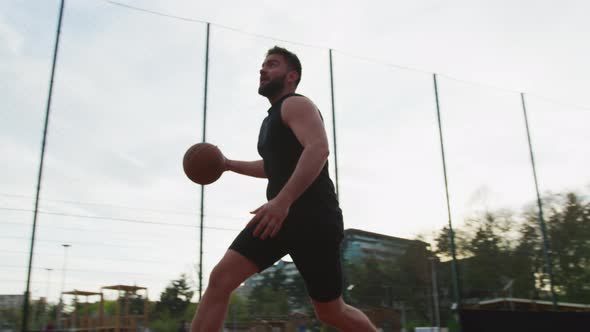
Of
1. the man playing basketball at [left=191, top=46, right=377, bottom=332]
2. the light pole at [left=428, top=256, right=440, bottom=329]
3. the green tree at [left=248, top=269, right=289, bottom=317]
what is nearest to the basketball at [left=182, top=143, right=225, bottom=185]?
the man playing basketball at [left=191, top=46, right=377, bottom=332]

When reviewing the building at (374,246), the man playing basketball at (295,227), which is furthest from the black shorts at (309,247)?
the building at (374,246)

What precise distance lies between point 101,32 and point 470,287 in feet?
22.7

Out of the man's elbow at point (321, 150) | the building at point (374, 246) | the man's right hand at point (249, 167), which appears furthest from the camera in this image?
the building at point (374, 246)

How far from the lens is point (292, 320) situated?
7371 millimetres

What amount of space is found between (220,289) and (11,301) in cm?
408

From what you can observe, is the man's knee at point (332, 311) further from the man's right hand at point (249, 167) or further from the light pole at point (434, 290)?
the light pole at point (434, 290)

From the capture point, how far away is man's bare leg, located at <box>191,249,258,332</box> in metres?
1.88

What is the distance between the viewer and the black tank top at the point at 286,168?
205 cm

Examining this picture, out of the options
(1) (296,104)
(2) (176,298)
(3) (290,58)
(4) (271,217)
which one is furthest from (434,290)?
(4) (271,217)

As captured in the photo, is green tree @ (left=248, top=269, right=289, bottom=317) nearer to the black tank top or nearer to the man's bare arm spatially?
the black tank top

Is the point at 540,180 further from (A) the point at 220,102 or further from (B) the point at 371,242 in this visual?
(A) the point at 220,102

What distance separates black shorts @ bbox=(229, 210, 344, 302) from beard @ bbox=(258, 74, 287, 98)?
1.95ft

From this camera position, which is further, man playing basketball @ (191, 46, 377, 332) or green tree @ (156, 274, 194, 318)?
green tree @ (156, 274, 194, 318)

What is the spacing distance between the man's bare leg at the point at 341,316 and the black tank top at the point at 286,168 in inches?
15.9
